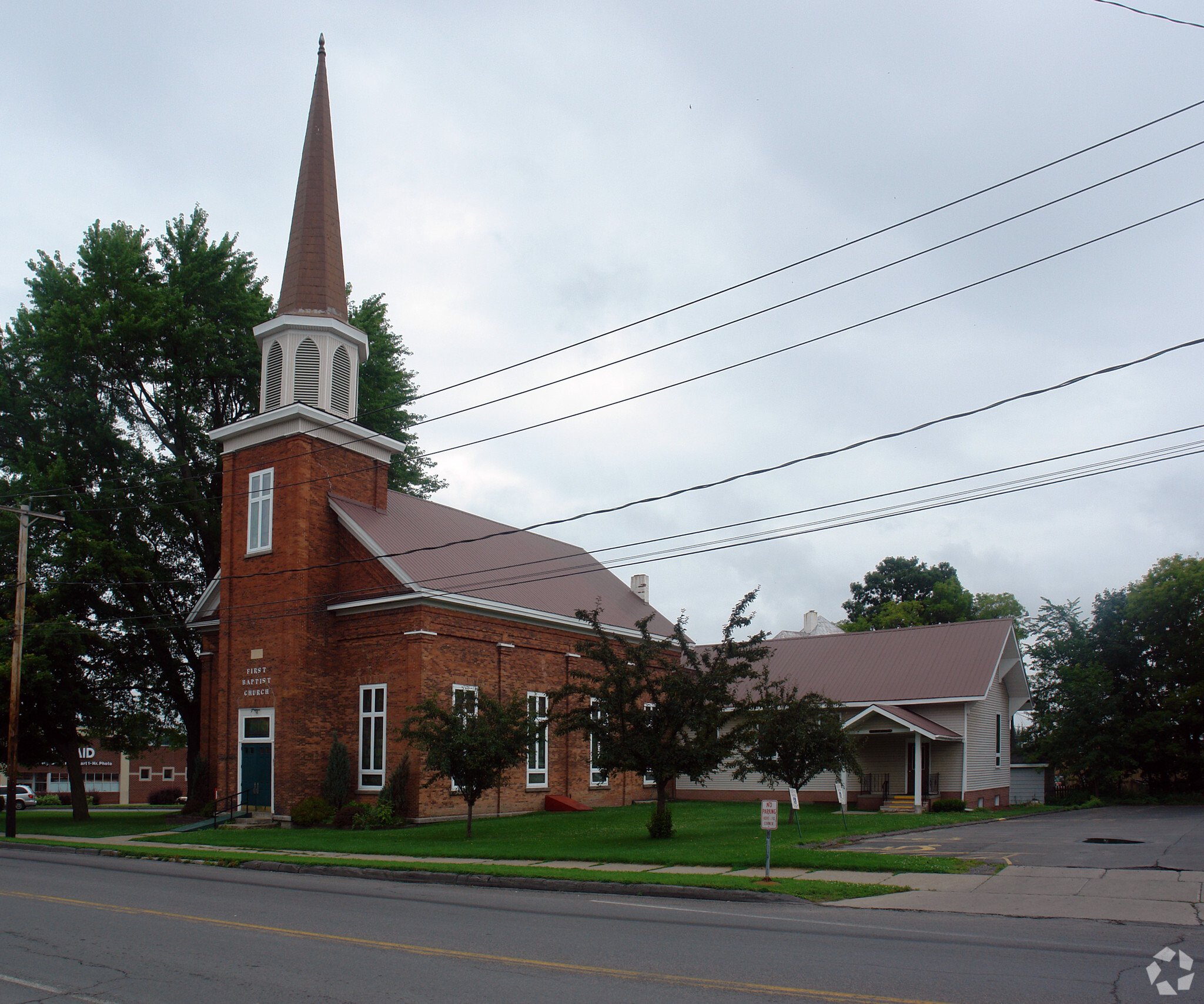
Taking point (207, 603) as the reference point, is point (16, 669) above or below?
below

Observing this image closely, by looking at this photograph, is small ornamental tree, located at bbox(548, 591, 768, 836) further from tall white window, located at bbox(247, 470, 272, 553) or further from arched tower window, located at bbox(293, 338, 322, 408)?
arched tower window, located at bbox(293, 338, 322, 408)

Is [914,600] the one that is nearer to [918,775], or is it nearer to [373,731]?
[918,775]

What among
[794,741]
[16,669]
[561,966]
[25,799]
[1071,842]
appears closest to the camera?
[561,966]

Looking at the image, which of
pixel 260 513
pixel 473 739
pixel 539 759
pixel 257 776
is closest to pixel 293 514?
pixel 260 513

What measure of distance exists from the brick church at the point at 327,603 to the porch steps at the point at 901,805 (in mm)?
9994

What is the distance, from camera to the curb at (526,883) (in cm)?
1364

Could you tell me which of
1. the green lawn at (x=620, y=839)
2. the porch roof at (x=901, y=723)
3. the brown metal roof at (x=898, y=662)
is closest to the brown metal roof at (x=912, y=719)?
the porch roof at (x=901, y=723)

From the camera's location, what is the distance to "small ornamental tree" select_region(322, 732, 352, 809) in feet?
88.4

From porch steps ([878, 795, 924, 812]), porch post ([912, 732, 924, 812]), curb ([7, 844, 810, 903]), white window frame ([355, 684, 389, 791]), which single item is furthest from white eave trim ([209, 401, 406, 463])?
porch steps ([878, 795, 924, 812])

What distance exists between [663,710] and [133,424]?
970 inches

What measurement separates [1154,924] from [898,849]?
752cm

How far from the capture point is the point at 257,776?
1094 inches

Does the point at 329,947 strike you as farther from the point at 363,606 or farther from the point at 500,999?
the point at 363,606

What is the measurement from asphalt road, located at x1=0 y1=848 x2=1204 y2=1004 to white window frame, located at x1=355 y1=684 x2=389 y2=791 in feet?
43.6
